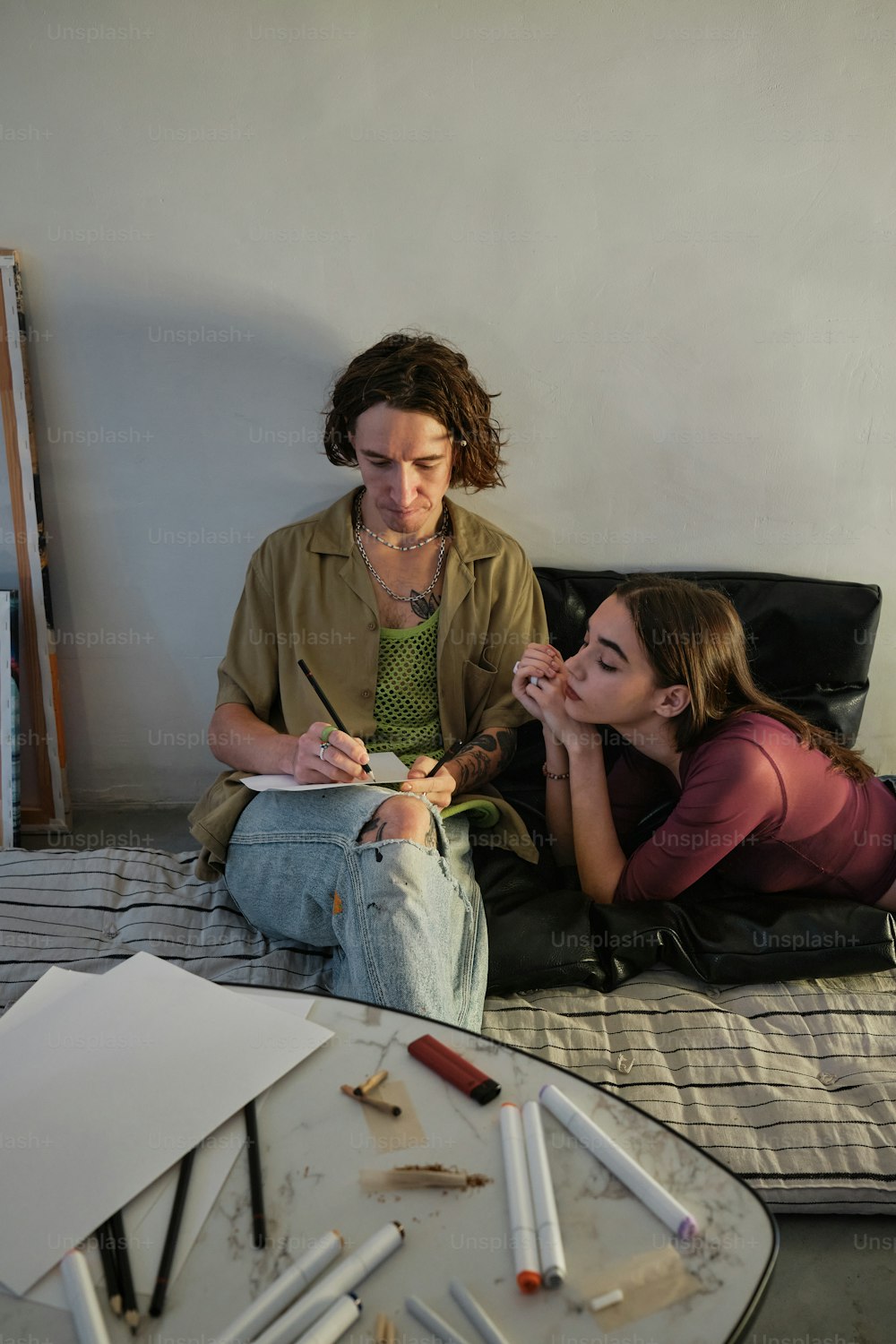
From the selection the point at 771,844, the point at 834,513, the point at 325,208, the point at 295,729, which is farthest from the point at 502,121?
the point at 771,844

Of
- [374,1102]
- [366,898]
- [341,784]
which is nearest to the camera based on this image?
[374,1102]

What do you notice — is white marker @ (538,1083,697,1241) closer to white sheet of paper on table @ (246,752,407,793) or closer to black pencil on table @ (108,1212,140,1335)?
black pencil on table @ (108,1212,140,1335)

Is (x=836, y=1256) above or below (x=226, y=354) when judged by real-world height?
below

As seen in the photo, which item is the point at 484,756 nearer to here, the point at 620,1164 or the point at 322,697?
the point at 322,697

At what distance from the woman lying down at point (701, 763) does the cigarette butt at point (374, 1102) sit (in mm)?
950

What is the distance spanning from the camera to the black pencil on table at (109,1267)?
0.85 metres

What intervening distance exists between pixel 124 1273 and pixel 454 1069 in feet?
1.23

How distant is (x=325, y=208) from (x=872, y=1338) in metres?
2.29

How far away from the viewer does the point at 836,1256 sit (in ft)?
4.81

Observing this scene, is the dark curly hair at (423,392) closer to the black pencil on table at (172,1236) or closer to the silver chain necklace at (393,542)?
the silver chain necklace at (393,542)

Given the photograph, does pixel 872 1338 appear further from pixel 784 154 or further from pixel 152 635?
pixel 784 154

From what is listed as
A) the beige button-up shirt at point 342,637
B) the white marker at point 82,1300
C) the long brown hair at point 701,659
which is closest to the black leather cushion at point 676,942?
the beige button-up shirt at point 342,637

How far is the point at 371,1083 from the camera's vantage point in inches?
42.3

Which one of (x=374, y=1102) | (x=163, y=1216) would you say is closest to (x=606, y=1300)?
(x=374, y=1102)
